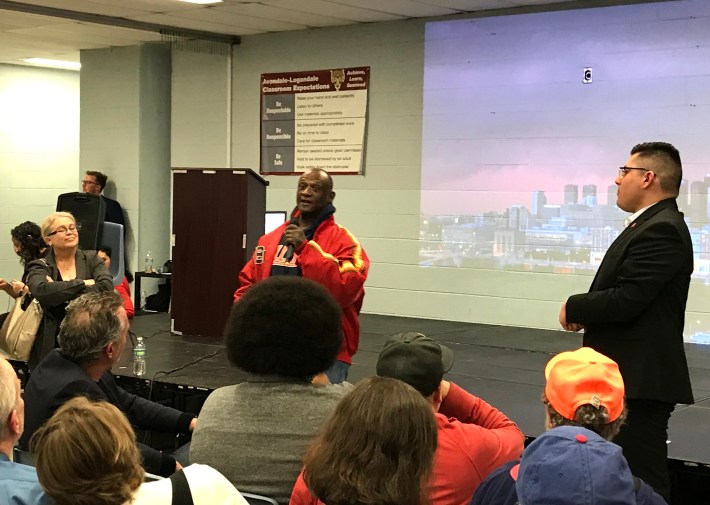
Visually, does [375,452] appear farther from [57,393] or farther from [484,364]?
[484,364]

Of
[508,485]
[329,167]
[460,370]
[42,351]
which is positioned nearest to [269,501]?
[508,485]

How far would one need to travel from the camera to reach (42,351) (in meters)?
4.43

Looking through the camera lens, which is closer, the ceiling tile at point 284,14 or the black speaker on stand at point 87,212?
the black speaker on stand at point 87,212

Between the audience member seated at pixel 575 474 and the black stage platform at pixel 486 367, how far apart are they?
2245mm

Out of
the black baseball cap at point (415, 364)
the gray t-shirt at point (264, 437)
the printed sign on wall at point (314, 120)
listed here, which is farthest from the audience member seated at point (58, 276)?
the printed sign on wall at point (314, 120)

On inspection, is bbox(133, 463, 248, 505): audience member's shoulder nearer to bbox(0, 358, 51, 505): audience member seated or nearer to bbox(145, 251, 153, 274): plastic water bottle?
bbox(0, 358, 51, 505): audience member seated

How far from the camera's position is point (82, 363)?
295cm

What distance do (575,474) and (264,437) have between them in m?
0.94

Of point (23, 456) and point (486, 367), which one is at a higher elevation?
point (23, 456)

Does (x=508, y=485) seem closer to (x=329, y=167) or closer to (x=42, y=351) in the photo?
(x=42, y=351)

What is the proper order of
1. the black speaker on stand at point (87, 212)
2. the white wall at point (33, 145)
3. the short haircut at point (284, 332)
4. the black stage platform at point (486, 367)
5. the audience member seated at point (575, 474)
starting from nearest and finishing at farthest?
the audience member seated at point (575, 474)
the short haircut at point (284, 332)
the black stage platform at point (486, 367)
the black speaker on stand at point (87, 212)
the white wall at point (33, 145)

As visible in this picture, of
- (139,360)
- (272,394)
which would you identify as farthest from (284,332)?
(139,360)

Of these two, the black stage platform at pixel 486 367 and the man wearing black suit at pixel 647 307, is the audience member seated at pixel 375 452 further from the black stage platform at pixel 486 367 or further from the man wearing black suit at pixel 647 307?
the black stage platform at pixel 486 367

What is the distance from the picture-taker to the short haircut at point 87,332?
2.92 metres
